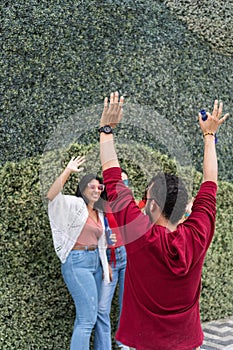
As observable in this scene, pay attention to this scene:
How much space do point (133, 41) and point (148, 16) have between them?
0.39 meters

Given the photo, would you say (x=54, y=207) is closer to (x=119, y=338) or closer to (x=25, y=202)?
(x=25, y=202)

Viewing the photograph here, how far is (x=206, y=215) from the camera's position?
105 inches

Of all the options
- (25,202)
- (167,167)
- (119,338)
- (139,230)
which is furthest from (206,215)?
(167,167)

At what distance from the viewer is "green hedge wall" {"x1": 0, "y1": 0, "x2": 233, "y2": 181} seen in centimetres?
478

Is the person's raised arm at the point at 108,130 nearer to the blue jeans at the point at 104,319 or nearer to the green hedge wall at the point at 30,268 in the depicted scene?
the green hedge wall at the point at 30,268

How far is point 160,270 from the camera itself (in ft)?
8.54

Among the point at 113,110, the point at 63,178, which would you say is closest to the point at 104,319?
the point at 63,178

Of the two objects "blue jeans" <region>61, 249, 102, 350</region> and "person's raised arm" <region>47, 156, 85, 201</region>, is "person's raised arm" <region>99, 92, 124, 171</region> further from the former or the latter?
"blue jeans" <region>61, 249, 102, 350</region>

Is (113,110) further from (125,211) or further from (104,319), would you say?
(104,319)

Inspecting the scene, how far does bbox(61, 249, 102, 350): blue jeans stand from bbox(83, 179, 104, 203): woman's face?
0.45 metres

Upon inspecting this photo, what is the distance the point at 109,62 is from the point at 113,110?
2.92 m

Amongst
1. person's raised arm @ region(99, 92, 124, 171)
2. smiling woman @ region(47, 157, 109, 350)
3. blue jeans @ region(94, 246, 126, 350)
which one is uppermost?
person's raised arm @ region(99, 92, 124, 171)

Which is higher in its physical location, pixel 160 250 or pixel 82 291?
pixel 160 250

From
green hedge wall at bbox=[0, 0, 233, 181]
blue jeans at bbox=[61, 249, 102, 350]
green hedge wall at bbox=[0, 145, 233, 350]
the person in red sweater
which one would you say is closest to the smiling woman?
blue jeans at bbox=[61, 249, 102, 350]
